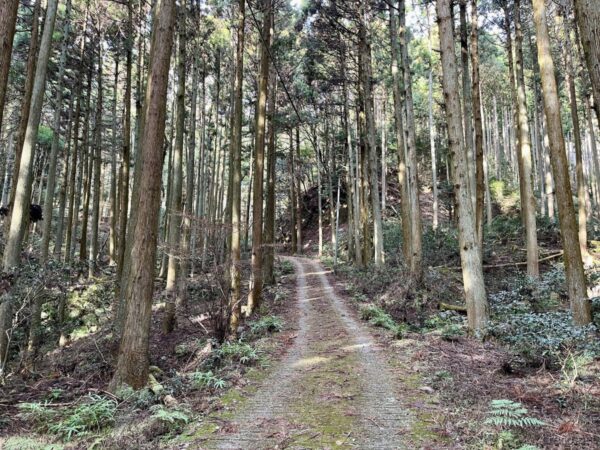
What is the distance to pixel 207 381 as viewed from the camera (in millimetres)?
5652

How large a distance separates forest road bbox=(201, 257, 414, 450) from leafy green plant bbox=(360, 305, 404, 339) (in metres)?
0.69

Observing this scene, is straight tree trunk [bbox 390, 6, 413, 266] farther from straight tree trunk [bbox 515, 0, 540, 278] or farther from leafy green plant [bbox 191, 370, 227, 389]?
leafy green plant [bbox 191, 370, 227, 389]

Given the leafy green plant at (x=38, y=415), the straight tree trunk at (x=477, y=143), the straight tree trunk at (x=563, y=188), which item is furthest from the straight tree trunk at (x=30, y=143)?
the straight tree trunk at (x=477, y=143)

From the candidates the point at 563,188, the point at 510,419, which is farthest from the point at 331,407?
the point at 563,188

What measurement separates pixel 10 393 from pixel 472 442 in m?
6.42

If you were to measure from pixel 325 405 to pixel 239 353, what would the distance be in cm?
264

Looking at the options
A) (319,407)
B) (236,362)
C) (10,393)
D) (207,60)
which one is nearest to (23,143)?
(10,393)

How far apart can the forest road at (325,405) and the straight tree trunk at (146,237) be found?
5.93ft

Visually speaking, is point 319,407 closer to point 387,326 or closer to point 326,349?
point 326,349

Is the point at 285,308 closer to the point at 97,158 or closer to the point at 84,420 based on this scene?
the point at 84,420

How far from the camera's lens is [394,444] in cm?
355

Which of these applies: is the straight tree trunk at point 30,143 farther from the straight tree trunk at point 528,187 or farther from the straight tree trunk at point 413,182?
the straight tree trunk at point 528,187

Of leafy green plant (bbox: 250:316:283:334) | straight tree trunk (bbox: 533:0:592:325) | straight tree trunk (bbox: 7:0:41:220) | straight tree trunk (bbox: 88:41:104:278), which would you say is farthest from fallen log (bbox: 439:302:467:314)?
straight tree trunk (bbox: 88:41:104:278)

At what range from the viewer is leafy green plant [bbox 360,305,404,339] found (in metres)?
8.27
